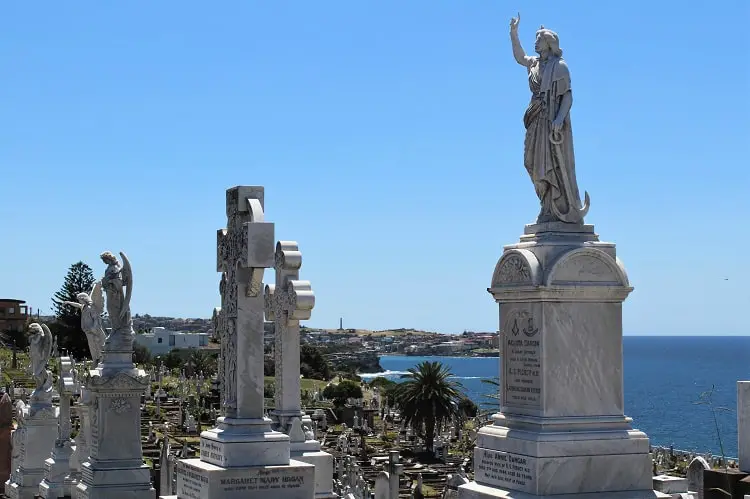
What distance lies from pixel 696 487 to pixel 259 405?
5272mm

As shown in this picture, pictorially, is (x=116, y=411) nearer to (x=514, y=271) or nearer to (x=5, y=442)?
(x=514, y=271)

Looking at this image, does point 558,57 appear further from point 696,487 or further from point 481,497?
point 696,487

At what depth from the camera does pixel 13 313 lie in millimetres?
100625

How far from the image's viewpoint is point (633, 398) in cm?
11581

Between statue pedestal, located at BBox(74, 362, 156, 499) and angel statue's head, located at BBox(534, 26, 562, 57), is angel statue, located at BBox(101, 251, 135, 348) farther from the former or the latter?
angel statue's head, located at BBox(534, 26, 562, 57)

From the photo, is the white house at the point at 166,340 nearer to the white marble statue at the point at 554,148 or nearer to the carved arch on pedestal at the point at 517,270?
the carved arch on pedestal at the point at 517,270

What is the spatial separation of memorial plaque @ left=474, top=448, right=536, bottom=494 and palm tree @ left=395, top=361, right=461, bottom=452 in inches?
1261

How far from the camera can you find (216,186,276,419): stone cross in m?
11.4

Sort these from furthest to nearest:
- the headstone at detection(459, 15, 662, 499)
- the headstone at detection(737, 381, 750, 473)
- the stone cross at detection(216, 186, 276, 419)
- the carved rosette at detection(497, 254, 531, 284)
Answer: the stone cross at detection(216, 186, 276, 419), the headstone at detection(737, 381, 750, 473), the carved rosette at detection(497, 254, 531, 284), the headstone at detection(459, 15, 662, 499)

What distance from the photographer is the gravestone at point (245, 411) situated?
36.1 ft

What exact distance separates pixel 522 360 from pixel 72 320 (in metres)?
69.5

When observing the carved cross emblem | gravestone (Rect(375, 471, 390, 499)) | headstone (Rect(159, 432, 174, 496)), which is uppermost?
the carved cross emblem

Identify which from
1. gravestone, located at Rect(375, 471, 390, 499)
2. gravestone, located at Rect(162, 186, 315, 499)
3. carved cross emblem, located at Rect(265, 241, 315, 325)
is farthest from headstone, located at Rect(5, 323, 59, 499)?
gravestone, located at Rect(162, 186, 315, 499)

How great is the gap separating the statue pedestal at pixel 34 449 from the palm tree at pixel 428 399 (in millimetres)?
23754
